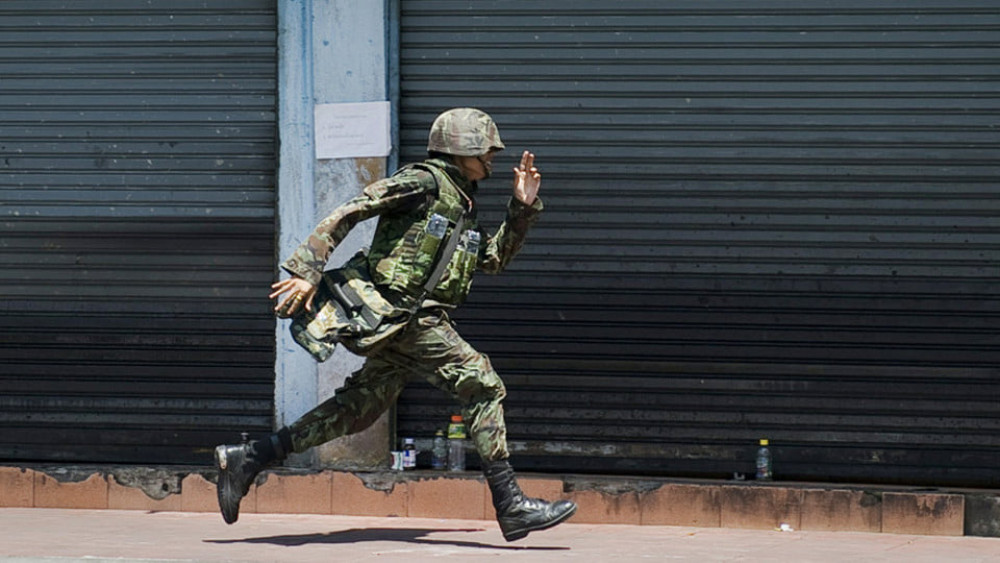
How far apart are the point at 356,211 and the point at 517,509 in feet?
4.50

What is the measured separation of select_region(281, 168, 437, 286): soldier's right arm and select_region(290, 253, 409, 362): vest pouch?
18 centimetres

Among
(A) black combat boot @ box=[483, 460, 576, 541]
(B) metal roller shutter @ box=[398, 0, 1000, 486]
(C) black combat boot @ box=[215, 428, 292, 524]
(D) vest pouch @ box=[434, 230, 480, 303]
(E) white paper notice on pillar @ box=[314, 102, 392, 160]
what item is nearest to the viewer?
(A) black combat boot @ box=[483, 460, 576, 541]

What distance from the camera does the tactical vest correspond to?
7020 mm

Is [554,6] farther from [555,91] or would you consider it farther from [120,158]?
[120,158]

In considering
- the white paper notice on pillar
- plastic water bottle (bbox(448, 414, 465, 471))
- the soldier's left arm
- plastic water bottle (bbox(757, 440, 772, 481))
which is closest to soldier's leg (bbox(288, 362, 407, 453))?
the soldier's left arm

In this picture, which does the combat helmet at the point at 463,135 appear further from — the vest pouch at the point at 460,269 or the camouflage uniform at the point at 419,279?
the vest pouch at the point at 460,269

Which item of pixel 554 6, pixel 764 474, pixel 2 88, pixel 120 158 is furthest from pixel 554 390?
pixel 2 88

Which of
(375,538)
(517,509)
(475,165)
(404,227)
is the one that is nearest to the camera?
(517,509)

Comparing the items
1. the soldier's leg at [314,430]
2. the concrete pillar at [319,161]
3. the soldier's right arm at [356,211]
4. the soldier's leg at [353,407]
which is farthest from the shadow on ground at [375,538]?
the soldier's right arm at [356,211]

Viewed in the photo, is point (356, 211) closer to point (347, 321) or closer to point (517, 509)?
point (347, 321)

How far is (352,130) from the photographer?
28.5 ft

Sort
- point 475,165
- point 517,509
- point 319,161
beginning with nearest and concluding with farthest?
point 517,509 < point 475,165 < point 319,161

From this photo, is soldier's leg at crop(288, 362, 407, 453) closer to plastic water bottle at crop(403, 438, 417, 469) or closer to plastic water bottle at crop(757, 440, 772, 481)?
plastic water bottle at crop(403, 438, 417, 469)

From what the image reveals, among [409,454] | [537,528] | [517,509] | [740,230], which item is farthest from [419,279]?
[740,230]
